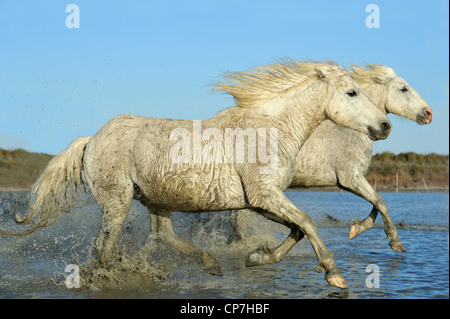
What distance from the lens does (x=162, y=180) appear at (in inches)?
235

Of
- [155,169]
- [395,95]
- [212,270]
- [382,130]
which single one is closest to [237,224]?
[212,270]

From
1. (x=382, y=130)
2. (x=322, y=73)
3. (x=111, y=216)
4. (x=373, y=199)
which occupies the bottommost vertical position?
(x=373, y=199)

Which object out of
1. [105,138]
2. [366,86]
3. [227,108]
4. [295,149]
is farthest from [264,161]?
[366,86]

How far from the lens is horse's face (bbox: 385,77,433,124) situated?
817 centimetres

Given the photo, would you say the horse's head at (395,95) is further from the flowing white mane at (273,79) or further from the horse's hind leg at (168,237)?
the horse's hind leg at (168,237)

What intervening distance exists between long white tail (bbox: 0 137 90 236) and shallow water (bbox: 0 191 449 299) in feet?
1.31

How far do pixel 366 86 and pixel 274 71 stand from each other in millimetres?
2584

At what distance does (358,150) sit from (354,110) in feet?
7.46

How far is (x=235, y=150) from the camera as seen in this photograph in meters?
5.83

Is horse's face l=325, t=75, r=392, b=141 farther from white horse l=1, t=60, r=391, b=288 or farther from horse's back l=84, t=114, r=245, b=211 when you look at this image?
horse's back l=84, t=114, r=245, b=211

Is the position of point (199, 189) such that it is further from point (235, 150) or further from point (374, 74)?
point (374, 74)

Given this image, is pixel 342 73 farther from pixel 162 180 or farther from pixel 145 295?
pixel 145 295

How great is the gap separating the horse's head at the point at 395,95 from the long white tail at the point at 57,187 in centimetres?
414

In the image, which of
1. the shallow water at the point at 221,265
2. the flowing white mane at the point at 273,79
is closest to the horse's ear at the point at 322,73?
the flowing white mane at the point at 273,79
